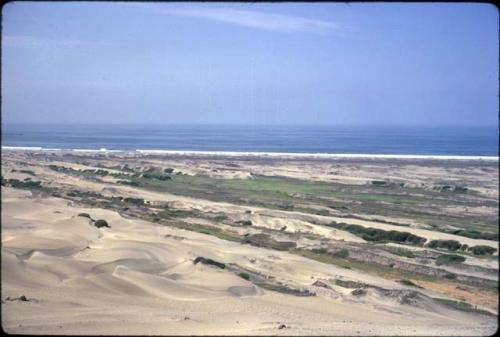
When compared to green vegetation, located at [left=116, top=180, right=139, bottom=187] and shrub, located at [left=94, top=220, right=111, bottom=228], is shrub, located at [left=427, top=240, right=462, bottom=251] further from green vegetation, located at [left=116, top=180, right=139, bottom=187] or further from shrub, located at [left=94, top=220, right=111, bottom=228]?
green vegetation, located at [left=116, top=180, right=139, bottom=187]

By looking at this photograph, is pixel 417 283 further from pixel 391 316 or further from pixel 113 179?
pixel 113 179

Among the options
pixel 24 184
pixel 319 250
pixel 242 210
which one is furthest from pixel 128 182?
pixel 319 250

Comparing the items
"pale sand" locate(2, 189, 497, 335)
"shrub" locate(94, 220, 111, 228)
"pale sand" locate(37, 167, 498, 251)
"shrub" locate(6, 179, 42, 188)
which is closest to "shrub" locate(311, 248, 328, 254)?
"pale sand" locate(2, 189, 497, 335)

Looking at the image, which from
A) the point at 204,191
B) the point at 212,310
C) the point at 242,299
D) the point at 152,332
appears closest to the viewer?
the point at 152,332

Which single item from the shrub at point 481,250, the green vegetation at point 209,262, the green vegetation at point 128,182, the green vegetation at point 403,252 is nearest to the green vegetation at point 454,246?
the shrub at point 481,250

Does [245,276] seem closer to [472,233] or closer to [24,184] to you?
[472,233]

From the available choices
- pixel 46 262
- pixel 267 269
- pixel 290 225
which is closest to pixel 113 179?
pixel 290 225

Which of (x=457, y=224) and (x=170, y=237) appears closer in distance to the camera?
(x=170, y=237)

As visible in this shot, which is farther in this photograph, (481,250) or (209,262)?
(209,262)

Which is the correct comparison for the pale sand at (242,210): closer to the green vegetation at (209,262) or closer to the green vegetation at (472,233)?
the green vegetation at (472,233)
